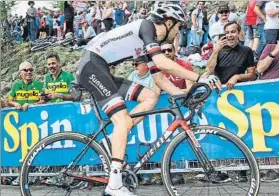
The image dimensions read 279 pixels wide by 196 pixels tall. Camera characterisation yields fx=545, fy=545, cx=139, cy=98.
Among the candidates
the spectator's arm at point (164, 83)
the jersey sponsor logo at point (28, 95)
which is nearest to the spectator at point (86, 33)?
the jersey sponsor logo at point (28, 95)

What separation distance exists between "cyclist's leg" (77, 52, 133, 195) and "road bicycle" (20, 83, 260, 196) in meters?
0.11

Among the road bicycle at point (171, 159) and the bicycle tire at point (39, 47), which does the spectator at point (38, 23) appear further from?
the road bicycle at point (171, 159)

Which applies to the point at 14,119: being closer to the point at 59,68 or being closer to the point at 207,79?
the point at 59,68

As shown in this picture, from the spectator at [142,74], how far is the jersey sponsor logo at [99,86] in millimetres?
880

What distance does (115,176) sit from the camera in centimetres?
439

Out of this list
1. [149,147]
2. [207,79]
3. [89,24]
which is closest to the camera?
[207,79]

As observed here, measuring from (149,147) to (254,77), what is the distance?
165cm

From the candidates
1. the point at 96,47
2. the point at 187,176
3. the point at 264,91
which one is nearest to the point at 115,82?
the point at 96,47

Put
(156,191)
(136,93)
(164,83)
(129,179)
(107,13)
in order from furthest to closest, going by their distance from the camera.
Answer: (107,13), (156,191), (164,83), (136,93), (129,179)

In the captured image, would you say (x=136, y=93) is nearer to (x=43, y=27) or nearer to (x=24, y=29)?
(x=43, y=27)

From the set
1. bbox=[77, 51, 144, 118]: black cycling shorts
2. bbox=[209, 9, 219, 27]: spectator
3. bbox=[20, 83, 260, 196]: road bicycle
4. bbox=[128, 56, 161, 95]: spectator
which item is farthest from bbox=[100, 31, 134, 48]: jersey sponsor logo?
bbox=[209, 9, 219, 27]: spectator

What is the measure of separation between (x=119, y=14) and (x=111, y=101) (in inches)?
61.3

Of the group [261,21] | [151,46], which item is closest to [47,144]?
[151,46]

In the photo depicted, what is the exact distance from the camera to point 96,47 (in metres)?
4.69
